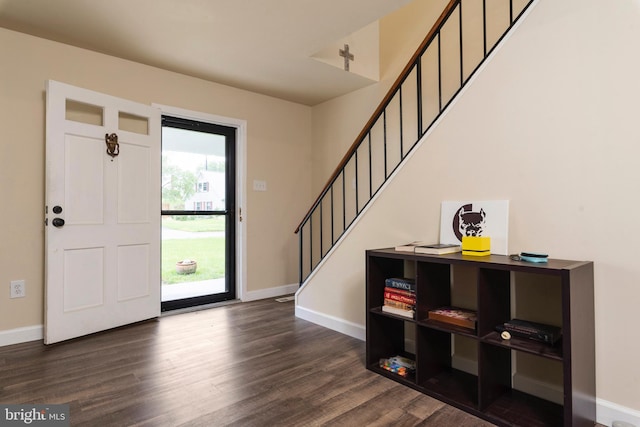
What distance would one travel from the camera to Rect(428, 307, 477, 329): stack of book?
1.84 metres

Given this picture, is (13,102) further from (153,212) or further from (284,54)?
(284,54)

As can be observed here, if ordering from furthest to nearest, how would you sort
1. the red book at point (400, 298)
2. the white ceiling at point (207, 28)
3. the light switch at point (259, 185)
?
1. the light switch at point (259, 185)
2. the white ceiling at point (207, 28)
3. the red book at point (400, 298)

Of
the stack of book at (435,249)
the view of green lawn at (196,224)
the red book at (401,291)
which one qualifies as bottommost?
the red book at (401,291)

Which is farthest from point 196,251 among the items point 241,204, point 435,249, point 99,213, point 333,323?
point 435,249

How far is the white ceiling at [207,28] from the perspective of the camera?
7.82ft

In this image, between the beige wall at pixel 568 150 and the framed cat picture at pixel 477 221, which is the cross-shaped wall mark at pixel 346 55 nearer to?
the beige wall at pixel 568 150

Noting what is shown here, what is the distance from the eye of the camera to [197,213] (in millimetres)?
3791

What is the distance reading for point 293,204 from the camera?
445 cm

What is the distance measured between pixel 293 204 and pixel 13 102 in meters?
2.75

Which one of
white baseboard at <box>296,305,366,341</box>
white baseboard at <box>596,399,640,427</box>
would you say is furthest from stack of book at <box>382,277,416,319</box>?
white baseboard at <box>596,399,640,427</box>

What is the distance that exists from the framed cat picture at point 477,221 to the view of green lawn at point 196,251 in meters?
2.60

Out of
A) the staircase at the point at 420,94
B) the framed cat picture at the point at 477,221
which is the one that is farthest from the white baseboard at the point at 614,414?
the staircase at the point at 420,94

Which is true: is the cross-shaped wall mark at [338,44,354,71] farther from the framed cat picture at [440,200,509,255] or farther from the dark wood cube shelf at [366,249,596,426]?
the dark wood cube shelf at [366,249,596,426]

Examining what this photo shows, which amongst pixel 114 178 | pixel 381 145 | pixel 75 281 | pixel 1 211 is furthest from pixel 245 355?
pixel 381 145
